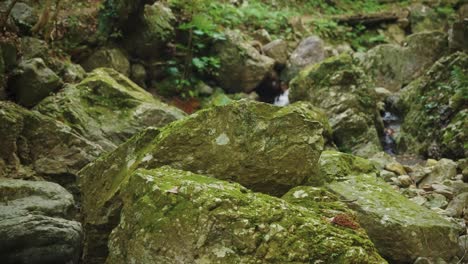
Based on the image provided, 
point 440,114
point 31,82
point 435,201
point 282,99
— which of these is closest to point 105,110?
point 31,82

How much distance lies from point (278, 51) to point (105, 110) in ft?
23.4

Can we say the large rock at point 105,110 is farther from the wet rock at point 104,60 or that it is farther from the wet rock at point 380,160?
the wet rock at point 380,160

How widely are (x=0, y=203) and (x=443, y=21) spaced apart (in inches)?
708

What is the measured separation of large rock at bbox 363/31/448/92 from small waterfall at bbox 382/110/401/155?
5.34ft

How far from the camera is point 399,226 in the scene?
14.1 ft

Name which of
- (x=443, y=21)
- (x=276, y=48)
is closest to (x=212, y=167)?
(x=276, y=48)

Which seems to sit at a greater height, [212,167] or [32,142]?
[212,167]

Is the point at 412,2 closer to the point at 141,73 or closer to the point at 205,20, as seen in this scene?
the point at 205,20

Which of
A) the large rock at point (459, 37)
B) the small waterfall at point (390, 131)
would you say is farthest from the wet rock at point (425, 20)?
the small waterfall at point (390, 131)

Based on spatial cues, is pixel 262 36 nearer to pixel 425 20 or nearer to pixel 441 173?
pixel 425 20

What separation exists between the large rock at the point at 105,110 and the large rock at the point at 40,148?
68cm

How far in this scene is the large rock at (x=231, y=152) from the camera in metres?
4.57

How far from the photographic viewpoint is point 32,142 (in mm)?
6207

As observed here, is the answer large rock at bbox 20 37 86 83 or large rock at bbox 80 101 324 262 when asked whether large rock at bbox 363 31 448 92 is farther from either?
large rock at bbox 80 101 324 262
